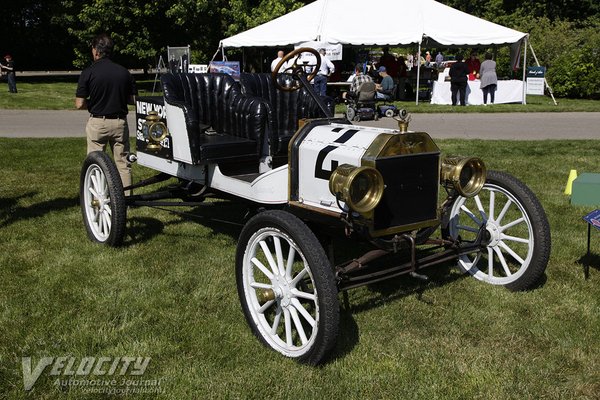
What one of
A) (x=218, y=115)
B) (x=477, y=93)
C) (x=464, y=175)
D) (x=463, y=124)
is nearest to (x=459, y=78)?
(x=477, y=93)

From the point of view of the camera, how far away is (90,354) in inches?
139

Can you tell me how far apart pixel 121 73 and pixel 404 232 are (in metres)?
3.54

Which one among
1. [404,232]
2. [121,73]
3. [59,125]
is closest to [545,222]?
[404,232]

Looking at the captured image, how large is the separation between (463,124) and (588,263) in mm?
10292

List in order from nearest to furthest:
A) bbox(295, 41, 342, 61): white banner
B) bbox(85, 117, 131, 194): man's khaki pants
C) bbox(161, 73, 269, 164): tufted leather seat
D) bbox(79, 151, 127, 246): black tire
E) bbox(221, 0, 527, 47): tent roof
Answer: bbox(161, 73, 269, 164): tufted leather seat → bbox(79, 151, 127, 246): black tire → bbox(85, 117, 131, 194): man's khaki pants → bbox(221, 0, 527, 47): tent roof → bbox(295, 41, 342, 61): white banner

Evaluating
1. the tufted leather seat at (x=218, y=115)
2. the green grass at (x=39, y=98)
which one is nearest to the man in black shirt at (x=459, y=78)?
the green grass at (x=39, y=98)

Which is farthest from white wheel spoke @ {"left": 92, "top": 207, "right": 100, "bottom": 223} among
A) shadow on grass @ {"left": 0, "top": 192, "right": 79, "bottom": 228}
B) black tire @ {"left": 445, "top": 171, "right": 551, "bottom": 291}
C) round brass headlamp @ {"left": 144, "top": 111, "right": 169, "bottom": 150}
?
black tire @ {"left": 445, "top": 171, "right": 551, "bottom": 291}

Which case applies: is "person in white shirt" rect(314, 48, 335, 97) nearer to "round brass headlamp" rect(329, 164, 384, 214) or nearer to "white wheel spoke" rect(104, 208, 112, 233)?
"white wheel spoke" rect(104, 208, 112, 233)

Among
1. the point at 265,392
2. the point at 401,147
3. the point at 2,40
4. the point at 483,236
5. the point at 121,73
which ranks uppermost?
the point at 2,40

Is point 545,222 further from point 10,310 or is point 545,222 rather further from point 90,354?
point 10,310

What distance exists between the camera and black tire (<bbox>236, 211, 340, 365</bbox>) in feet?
10.5

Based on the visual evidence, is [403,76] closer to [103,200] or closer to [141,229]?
[141,229]

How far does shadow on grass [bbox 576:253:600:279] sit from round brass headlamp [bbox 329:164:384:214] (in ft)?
6.91

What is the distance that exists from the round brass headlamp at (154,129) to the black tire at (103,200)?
41 centimetres
